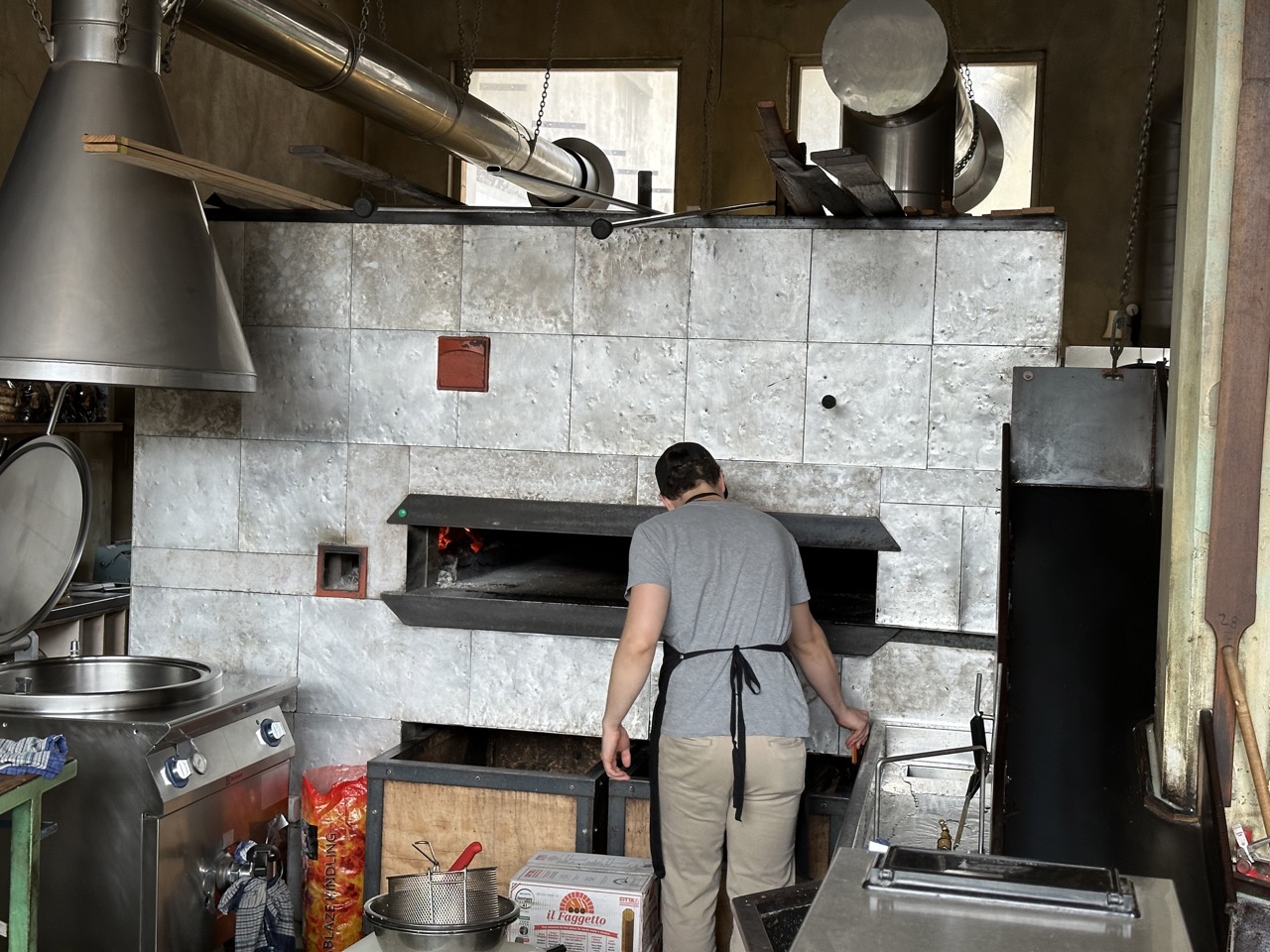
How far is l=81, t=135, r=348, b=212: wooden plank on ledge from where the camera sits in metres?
2.75

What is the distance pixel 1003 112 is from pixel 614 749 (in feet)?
19.7

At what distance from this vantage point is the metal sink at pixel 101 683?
337cm

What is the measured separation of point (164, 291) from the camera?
3.35m

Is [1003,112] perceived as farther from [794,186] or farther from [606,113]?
[794,186]

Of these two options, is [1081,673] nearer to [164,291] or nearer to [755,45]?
[164,291]

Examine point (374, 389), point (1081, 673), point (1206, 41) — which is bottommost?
point (1081, 673)

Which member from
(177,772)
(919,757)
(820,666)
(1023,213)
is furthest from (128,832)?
(1023,213)

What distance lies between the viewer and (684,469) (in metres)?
3.52

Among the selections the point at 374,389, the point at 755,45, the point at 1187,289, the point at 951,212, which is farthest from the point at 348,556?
the point at 755,45

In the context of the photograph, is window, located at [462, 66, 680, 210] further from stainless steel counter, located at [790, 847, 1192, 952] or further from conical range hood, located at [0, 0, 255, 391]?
stainless steel counter, located at [790, 847, 1192, 952]

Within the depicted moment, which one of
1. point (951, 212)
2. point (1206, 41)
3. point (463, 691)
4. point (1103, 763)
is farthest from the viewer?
point (463, 691)

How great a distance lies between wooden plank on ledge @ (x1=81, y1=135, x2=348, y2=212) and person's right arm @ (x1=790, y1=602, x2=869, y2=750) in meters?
1.72

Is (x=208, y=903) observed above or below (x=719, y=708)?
below

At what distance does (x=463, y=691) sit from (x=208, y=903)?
1043 millimetres
